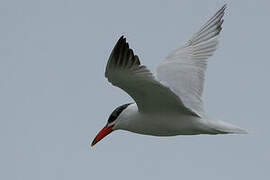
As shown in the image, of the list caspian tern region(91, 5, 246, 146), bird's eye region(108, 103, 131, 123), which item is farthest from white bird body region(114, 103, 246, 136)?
bird's eye region(108, 103, 131, 123)

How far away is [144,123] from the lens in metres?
9.58

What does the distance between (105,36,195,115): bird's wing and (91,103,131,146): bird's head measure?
548mm

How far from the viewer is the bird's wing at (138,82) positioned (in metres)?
8.10

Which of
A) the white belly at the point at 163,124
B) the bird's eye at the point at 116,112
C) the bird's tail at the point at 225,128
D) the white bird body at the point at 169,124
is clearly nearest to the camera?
the bird's tail at the point at 225,128

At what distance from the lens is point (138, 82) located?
848cm

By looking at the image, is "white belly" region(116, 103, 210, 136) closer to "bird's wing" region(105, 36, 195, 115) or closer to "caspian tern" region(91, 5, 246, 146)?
"caspian tern" region(91, 5, 246, 146)

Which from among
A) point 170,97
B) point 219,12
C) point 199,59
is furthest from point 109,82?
point 219,12

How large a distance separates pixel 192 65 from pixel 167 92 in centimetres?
233

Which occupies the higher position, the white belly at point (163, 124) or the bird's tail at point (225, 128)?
the white belly at point (163, 124)

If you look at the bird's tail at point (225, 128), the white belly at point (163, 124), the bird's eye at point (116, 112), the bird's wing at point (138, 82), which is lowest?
the bird's tail at point (225, 128)

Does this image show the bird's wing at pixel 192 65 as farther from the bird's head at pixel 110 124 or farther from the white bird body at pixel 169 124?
the bird's head at pixel 110 124

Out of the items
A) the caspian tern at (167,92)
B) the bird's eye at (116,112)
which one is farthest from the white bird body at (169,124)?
the bird's eye at (116,112)

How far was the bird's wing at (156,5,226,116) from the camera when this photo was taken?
10.0m

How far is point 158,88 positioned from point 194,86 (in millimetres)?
1772
